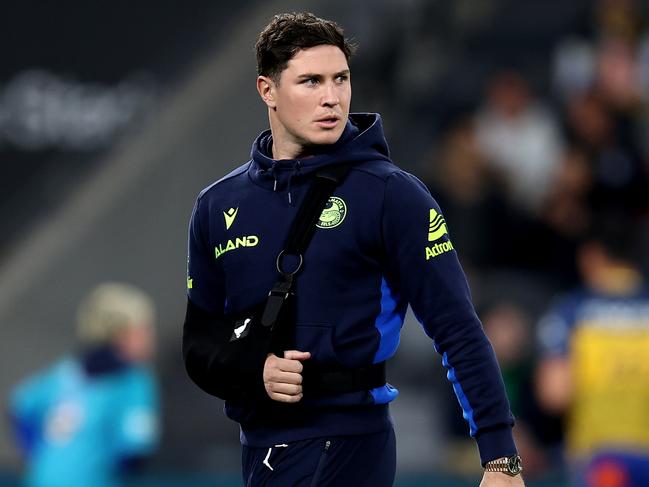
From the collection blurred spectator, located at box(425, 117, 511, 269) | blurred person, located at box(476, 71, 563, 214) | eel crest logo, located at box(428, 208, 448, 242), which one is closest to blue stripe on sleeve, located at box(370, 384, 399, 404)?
eel crest logo, located at box(428, 208, 448, 242)

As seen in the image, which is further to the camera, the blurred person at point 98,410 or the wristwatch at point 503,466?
the blurred person at point 98,410

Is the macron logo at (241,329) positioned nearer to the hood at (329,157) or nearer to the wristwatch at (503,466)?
the hood at (329,157)

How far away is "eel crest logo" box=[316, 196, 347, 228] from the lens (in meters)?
4.01

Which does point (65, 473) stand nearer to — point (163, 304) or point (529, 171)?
point (163, 304)

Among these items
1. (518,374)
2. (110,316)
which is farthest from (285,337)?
Result: (518,374)

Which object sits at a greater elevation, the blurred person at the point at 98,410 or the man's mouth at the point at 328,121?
the man's mouth at the point at 328,121

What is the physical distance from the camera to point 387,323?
4082 mm

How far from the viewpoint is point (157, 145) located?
37.2ft

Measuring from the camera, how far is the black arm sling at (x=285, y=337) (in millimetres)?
4004

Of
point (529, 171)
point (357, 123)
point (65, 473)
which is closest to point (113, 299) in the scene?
point (65, 473)

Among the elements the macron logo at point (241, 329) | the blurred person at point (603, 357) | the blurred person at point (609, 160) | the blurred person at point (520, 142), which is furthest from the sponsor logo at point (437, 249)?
the blurred person at point (520, 142)

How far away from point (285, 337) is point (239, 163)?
7.26 metres

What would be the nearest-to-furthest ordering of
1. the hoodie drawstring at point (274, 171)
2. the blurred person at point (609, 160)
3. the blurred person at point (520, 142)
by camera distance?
the hoodie drawstring at point (274, 171), the blurred person at point (609, 160), the blurred person at point (520, 142)

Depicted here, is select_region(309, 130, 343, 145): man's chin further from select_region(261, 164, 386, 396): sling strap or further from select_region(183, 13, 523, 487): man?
select_region(261, 164, 386, 396): sling strap
